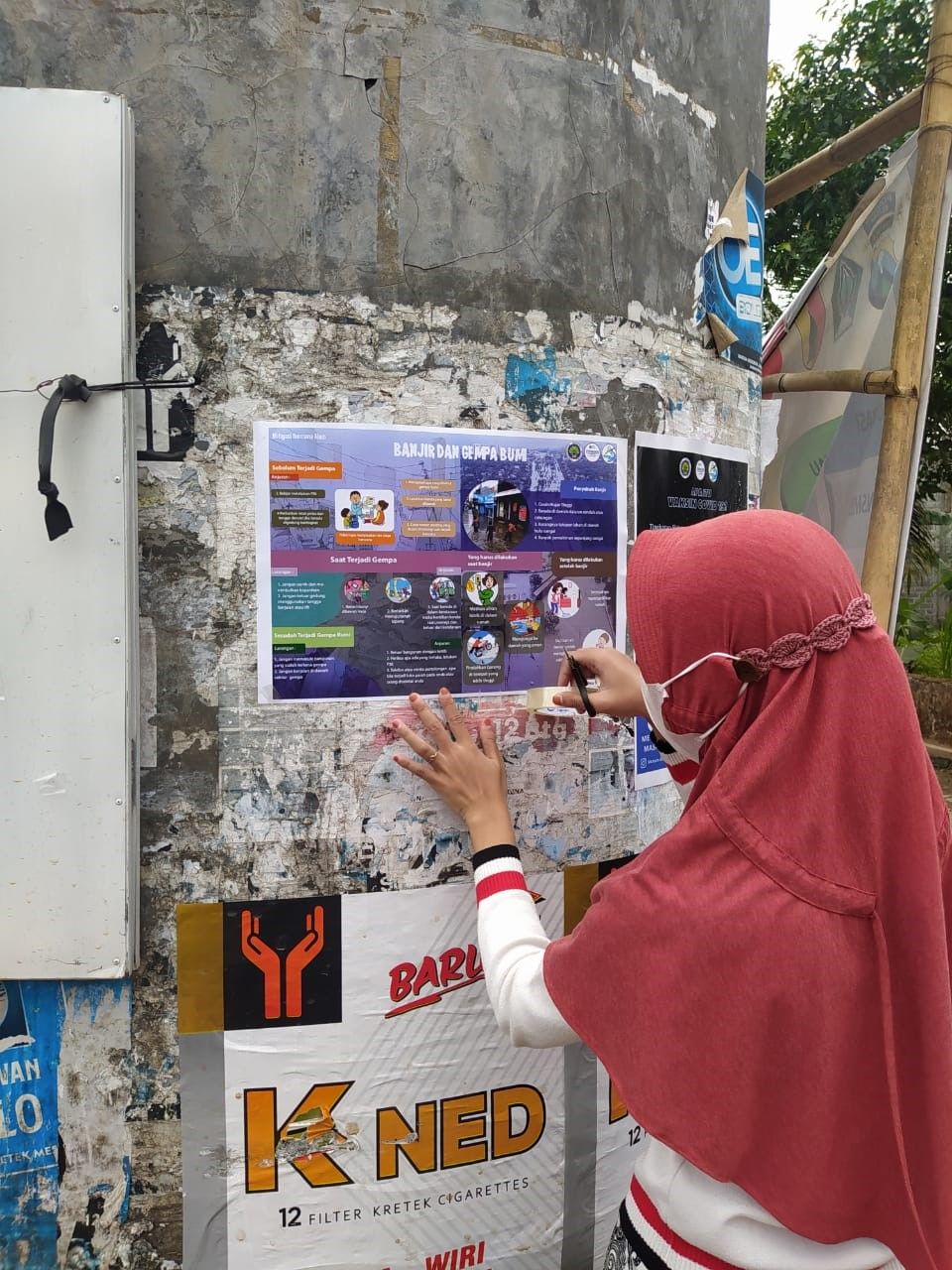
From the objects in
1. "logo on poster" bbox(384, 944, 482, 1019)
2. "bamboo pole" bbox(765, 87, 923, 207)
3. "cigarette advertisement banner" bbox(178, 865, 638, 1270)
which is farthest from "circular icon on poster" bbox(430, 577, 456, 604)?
"bamboo pole" bbox(765, 87, 923, 207)

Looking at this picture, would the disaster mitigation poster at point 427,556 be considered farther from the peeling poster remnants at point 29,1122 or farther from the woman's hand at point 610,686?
the peeling poster remnants at point 29,1122


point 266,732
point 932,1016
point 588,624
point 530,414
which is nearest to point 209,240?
point 530,414

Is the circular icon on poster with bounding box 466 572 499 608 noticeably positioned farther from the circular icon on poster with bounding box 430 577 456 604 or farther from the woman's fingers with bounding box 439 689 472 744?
the woman's fingers with bounding box 439 689 472 744

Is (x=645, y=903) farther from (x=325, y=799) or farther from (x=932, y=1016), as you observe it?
(x=325, y=799)

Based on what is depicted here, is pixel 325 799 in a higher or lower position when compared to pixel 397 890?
higher

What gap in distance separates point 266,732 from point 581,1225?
1.30m

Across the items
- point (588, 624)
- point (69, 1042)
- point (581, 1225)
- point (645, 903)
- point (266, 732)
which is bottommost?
point (581, 1225)

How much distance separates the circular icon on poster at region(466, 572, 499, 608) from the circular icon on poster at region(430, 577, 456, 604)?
0.03 m

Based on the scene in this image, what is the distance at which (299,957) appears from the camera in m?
1.79

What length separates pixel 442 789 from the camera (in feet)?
6.05

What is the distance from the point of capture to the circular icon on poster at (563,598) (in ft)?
6.38

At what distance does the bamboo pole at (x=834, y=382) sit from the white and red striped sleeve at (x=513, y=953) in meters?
2.15

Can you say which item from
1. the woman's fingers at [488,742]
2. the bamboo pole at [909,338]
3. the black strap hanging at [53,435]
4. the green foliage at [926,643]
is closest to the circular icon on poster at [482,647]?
the woman's fingers at [488,742]

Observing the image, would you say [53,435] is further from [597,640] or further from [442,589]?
[597,640]
